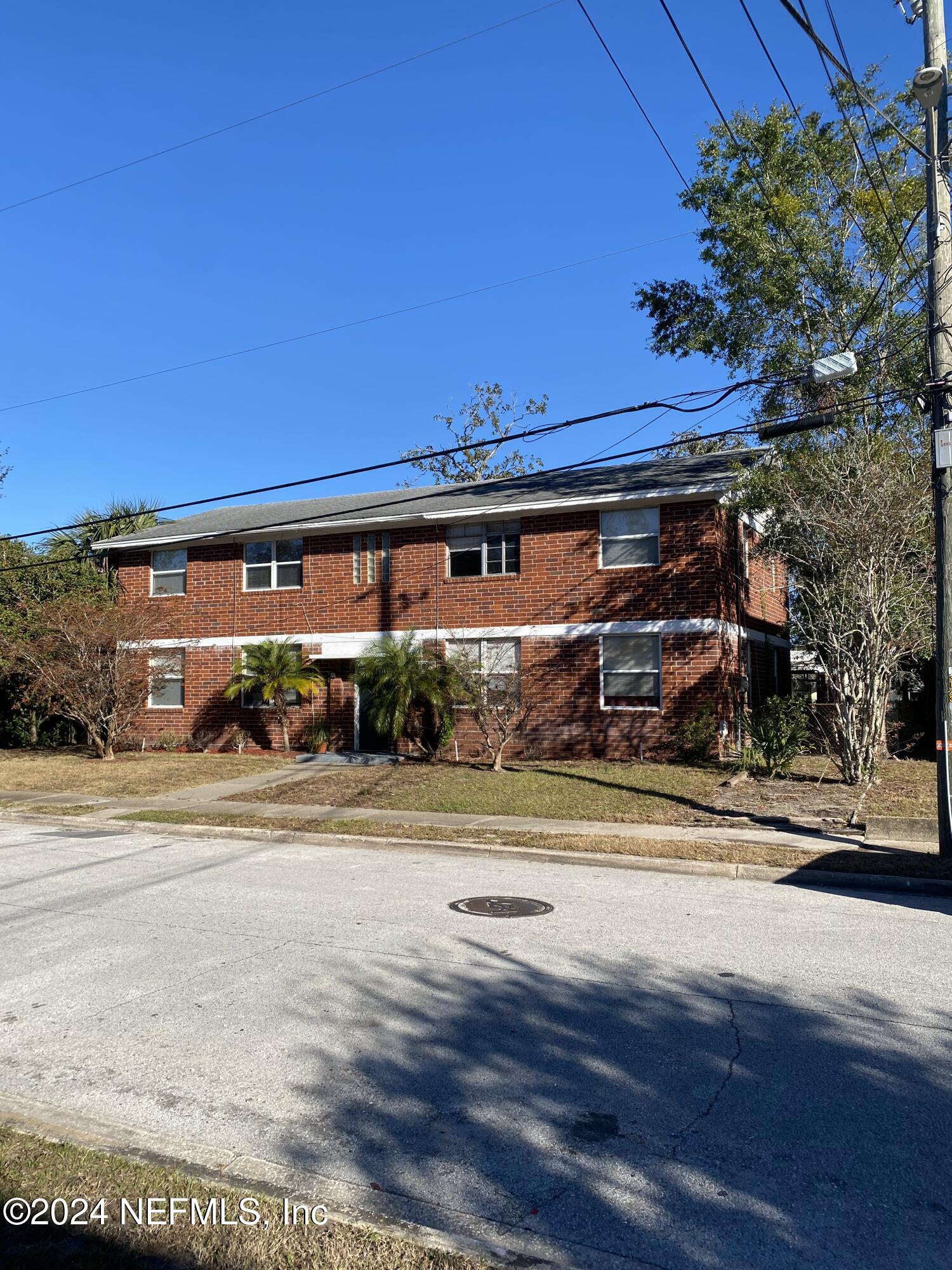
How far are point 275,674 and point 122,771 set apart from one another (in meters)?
3.98

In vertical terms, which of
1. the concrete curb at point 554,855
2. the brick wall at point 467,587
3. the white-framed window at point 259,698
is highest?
the brick wall at point 467,587

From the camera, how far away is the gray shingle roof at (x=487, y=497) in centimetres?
2055

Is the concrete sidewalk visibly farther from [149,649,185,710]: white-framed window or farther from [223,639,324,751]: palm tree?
[149,649,185,710]: white-framed window

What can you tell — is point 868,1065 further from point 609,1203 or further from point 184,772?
point 184,772

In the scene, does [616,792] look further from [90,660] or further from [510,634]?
[90,660]

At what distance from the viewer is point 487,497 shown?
2311 centimetres

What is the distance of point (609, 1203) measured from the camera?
3.57 meters

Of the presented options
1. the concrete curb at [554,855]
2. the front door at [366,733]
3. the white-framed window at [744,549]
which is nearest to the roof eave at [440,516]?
the white-framed window at [744,549]

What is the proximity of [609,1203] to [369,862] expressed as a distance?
795 centimetres

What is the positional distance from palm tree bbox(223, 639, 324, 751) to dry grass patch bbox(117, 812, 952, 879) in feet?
25.3

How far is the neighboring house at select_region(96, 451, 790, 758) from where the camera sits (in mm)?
20203

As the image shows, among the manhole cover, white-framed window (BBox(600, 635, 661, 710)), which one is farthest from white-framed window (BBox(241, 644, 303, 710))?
the manhole cover

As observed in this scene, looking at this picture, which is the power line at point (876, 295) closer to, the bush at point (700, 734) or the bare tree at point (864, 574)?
the bare tree at point (864, 574)

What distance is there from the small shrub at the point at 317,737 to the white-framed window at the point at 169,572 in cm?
538
